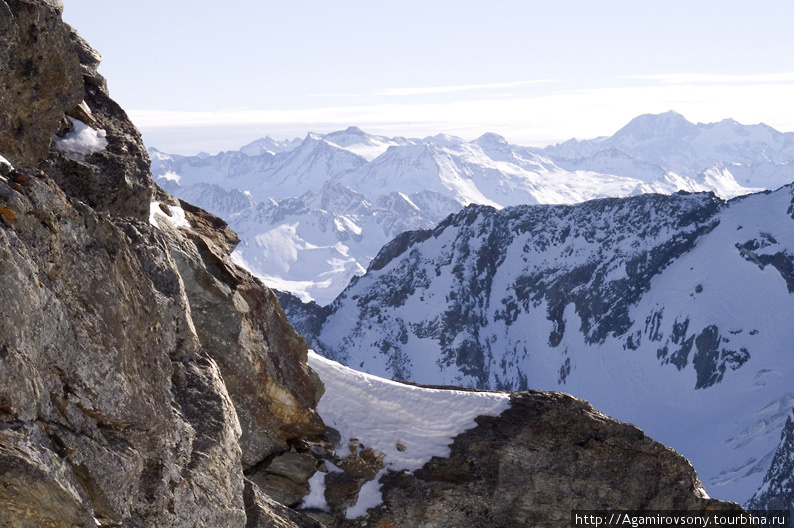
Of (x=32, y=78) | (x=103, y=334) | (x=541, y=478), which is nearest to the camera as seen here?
(x=103, y=334)

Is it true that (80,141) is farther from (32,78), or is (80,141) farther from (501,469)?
(501,469)

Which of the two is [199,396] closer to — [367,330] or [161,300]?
[161,300]

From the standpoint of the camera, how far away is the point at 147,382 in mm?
16984

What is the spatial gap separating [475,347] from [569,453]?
6870 inches

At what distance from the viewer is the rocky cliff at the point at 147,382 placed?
46.2 ft

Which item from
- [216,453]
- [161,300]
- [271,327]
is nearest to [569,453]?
[271,327]

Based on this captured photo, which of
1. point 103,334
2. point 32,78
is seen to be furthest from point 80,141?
point 103,334

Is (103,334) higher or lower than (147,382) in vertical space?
higher

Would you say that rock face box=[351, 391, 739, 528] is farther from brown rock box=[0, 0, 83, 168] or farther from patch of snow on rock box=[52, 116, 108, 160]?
brown rock box=[0, 0, 83, 168]

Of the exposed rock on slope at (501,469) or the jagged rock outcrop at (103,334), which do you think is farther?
the exposed rock on slope at (501,469)

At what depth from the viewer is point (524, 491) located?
25.8 m

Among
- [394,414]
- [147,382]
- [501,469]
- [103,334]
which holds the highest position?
[103,334]

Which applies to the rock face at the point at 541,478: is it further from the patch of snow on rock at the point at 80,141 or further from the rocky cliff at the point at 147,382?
the patch of snow on rock at the point at 80,141

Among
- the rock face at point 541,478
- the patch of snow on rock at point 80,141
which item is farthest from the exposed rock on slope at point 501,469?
the patch of snow on rock at point 80,141
